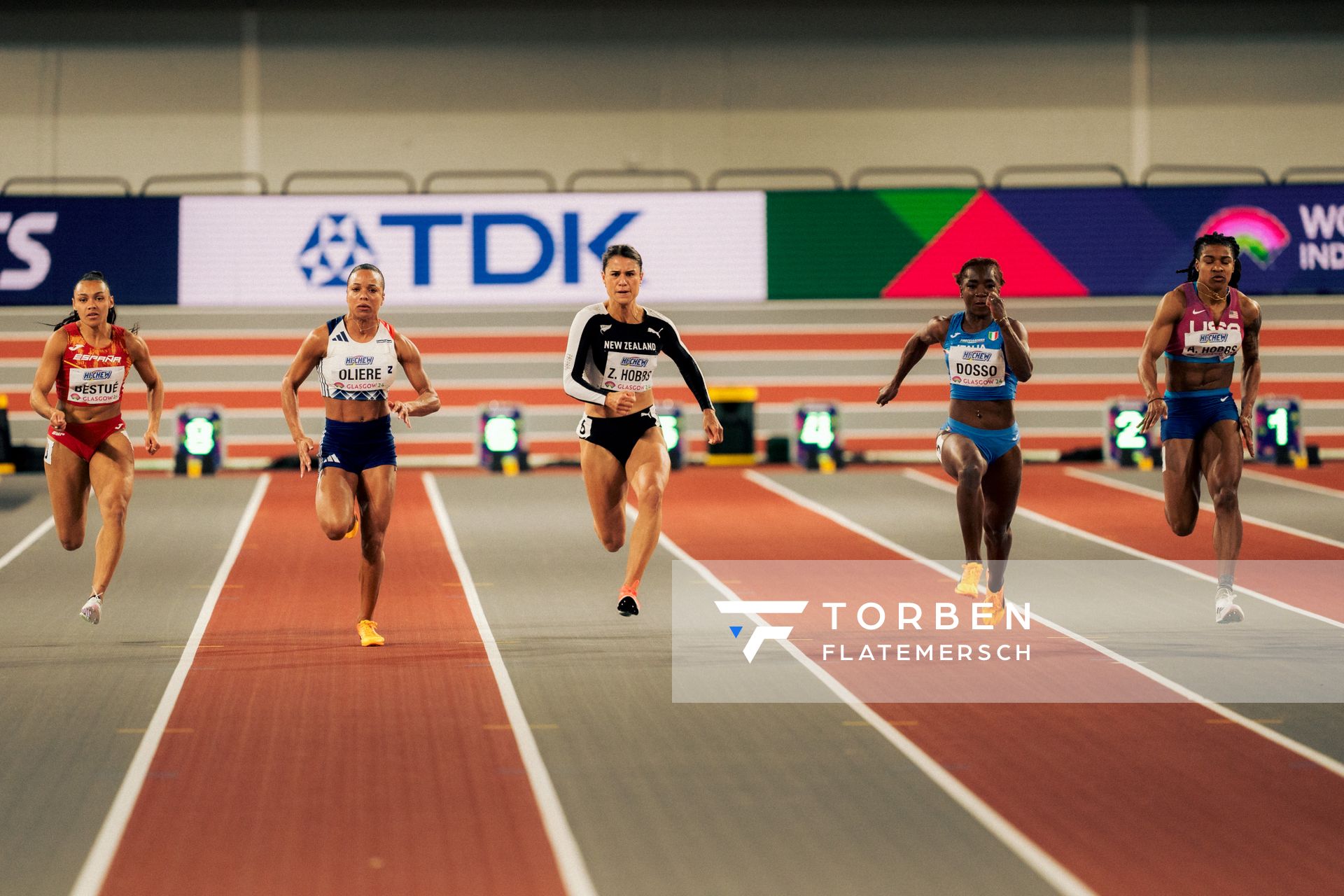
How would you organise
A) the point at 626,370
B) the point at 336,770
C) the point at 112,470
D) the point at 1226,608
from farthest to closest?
the point at 1226,608
the point at 112,470
the point at 626,370
the point at 336,770

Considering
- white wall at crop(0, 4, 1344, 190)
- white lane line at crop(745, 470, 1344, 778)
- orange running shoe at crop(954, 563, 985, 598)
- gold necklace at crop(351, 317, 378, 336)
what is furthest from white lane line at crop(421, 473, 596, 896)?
white wall at crop(0, 4, 1344, 190)

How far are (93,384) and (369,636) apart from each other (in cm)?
221

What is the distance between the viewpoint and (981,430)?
9.93 metres

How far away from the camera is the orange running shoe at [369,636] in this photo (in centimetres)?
952

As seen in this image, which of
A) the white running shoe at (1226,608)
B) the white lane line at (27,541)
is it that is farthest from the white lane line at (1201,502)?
the white lane line at (27,541)

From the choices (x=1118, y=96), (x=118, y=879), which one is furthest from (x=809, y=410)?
(x=118, y=879)

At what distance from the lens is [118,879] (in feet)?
17.3

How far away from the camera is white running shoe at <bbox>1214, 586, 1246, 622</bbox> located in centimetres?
1001

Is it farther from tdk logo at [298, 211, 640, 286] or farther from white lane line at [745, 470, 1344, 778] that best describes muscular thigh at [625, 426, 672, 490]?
tdk logo at [298, 211, 640, 286]

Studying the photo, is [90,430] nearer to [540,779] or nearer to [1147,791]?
[540,779]

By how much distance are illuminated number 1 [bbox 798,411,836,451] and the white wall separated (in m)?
4.33

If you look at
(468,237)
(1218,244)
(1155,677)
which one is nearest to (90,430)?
(1155,677)

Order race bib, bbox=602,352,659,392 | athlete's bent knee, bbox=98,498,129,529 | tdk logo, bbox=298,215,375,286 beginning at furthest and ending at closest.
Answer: tdk logo, bbox=298,215,375,286, athlete's bent knee, bbox=98,498,129,529, race bib, bbox=602,352,659,392

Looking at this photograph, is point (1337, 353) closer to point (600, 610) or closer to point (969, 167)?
point (969, 167)
